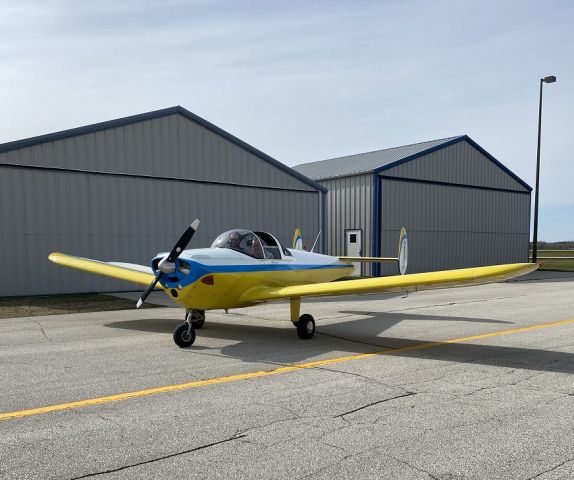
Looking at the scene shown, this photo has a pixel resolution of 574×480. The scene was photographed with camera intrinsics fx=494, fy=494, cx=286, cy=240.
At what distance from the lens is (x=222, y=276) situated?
8891 millimetres

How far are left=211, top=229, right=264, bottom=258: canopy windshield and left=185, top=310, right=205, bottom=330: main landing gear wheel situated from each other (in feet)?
4.39

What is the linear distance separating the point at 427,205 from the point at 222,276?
70.1 feet

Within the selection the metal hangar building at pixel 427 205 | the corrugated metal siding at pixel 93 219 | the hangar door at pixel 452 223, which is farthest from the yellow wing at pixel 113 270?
the hangar door at pixel 452 223

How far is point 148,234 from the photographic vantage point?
61.3 feet

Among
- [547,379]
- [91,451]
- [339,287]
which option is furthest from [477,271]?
[91,451]

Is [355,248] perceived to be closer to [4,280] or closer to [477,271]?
[4,280]

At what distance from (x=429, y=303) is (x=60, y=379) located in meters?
11.4

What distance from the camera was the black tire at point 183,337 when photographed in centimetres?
838

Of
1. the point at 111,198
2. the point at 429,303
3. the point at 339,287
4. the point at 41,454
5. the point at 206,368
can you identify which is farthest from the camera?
the point at 111,198

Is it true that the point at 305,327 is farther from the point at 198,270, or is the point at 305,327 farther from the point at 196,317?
the point at 198,270

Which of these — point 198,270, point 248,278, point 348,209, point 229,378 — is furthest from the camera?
point 348,209

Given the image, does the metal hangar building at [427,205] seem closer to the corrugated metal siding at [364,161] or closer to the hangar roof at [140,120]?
the corrugated metal siding at [364,161]

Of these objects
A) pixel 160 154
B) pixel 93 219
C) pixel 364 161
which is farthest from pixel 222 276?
pixel 364 161

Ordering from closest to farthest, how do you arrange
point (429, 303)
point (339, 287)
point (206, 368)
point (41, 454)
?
1. point (41, 454)
2. point (206, 368)
3. point (339, 287)
4. point (429, 303)
